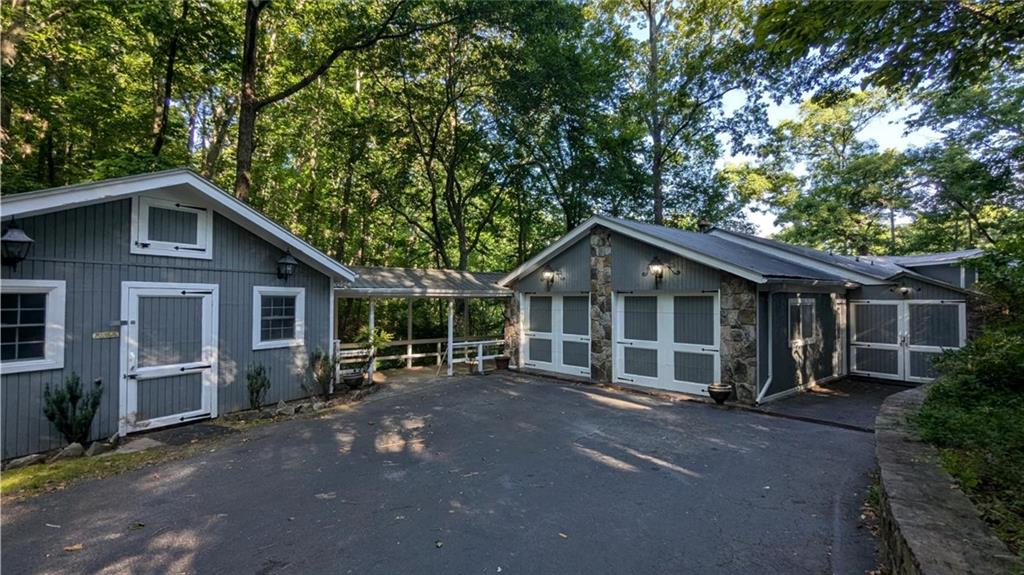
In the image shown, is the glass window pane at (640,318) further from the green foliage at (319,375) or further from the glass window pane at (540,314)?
the green foliage at (319,375)

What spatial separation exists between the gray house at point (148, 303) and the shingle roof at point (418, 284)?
1461mm

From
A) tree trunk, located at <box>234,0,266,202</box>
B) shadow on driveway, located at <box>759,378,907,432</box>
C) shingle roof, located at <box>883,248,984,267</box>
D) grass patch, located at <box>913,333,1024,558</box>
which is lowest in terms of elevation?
shadow on driveway, located at <box>759,378,907,432</box>

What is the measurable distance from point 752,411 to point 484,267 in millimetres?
16549

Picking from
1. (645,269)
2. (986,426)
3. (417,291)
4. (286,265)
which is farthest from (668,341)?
(286,265)

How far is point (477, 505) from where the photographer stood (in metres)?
3.99

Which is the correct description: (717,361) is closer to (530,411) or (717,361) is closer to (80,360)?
(530,411)

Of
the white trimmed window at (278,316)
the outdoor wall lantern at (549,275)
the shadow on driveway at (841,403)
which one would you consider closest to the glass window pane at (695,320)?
the shadow on driveway at (841,403)

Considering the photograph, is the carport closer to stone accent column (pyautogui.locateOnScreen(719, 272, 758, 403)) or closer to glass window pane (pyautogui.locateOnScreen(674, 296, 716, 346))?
glass window pane (pyautogui.locateOnScreen(674, 296, 716, 346))

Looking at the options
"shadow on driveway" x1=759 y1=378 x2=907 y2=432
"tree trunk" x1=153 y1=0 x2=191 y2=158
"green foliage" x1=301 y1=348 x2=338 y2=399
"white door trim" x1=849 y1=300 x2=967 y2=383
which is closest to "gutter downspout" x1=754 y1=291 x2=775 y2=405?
"shadow on driveway" x1=759 y1=378 x2=907 y2=432

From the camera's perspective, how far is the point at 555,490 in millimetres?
4316

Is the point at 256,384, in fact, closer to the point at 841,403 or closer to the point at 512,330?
the point at 512,330

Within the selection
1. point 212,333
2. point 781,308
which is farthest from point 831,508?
point 212,333

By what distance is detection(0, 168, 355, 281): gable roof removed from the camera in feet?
16.5

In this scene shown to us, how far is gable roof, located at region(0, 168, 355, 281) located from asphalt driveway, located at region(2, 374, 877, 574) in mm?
3166
